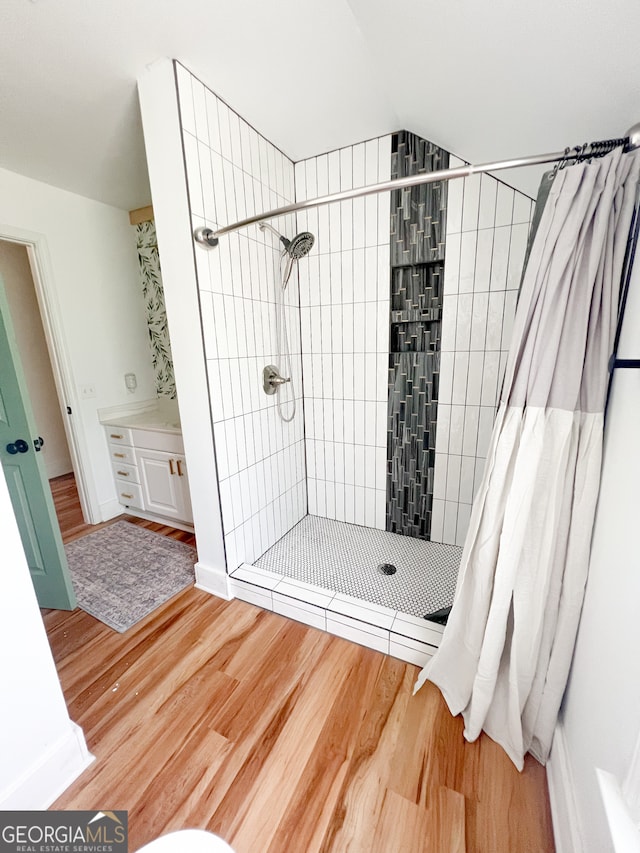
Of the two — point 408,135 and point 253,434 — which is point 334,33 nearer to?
point 408,135

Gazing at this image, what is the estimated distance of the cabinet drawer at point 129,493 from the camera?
8.47 ft

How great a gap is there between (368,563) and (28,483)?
5.91ft

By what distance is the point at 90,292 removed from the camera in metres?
2.50

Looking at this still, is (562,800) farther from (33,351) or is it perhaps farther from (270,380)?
(33,351)

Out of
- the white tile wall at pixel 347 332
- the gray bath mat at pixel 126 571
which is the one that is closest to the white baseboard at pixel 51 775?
the gray bath mat at pixel 126 571

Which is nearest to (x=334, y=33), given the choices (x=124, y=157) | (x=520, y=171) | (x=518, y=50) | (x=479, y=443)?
(x=518, y=50)

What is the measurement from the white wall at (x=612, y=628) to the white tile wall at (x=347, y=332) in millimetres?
1278

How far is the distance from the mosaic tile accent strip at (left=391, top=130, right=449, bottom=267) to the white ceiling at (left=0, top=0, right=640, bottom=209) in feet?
0.29

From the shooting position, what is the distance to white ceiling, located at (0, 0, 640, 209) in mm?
926

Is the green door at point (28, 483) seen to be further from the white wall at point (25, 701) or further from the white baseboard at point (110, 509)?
the white baseboard at point (110, 509)

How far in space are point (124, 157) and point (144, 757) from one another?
2882 millimetres

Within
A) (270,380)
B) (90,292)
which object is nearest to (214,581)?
(270,380)

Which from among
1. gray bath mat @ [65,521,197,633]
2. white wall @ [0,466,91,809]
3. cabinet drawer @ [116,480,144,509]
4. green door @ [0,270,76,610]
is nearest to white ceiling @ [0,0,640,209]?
green door @ [0,270,76,610]

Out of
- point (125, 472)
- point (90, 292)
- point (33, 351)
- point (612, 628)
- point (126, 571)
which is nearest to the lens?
point (612, 628)
